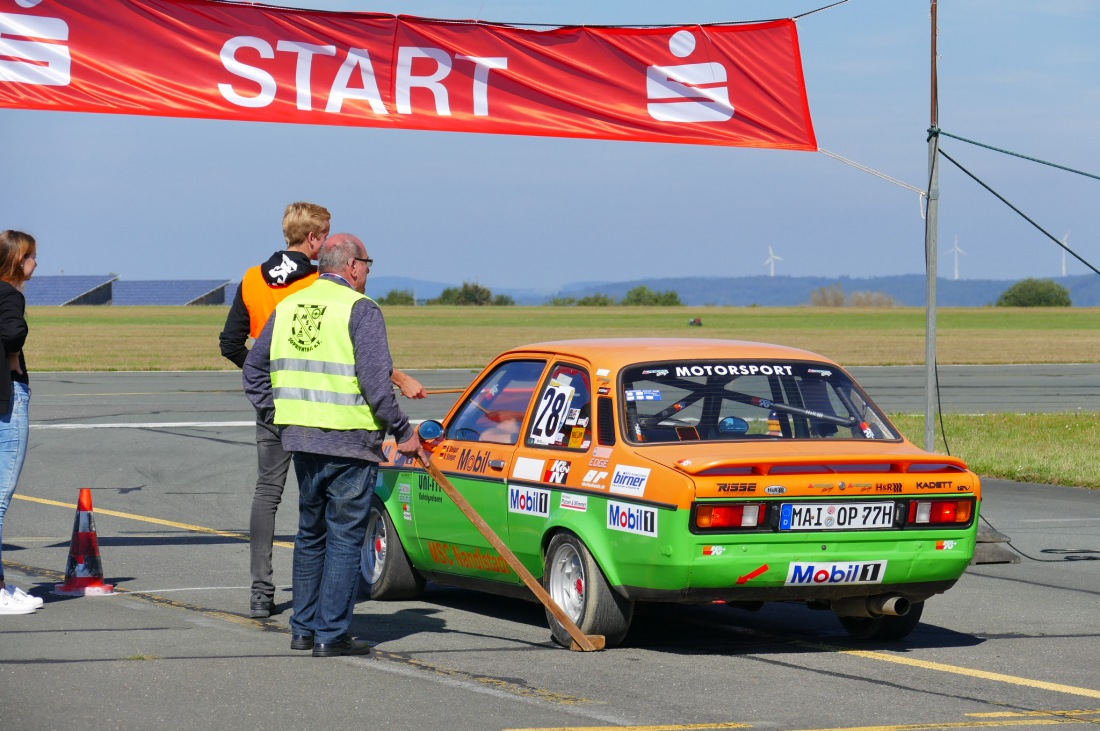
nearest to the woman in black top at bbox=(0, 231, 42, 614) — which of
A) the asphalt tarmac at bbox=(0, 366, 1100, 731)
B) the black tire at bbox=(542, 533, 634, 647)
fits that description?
the asphalt tarmac at bbox=(0, 366, 1100, 731)

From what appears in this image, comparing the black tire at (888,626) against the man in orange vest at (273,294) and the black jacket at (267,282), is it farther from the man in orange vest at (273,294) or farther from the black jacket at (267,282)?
the black jacket at (267,282)

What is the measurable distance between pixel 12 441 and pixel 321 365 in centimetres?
205

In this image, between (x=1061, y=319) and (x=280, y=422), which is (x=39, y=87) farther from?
(x=1061, y=319)

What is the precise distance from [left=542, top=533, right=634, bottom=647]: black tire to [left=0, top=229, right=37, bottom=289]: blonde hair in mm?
3131

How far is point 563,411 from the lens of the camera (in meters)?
7.71

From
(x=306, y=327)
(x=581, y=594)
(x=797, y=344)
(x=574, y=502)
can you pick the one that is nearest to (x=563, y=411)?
(x=574, y=502)

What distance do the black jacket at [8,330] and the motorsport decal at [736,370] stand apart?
3.36 metres

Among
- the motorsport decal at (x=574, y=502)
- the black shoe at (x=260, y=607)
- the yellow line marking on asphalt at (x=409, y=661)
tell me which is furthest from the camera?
the black shoe at (x=260, y=607)

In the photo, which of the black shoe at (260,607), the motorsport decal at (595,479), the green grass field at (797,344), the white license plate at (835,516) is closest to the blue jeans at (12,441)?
the black shoe at (260,607)

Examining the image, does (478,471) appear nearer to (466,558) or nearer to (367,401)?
(466,558)

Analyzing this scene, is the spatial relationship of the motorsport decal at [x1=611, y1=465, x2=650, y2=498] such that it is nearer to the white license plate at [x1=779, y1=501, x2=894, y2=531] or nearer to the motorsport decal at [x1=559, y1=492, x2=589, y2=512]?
the motorsport decal at [x1=559, y1=492, x2=589, y2=512]

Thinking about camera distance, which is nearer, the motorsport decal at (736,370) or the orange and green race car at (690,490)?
the orange and green race car at (690,490)

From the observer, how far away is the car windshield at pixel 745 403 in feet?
24.3

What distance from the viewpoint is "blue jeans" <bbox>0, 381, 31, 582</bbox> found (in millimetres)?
7914
